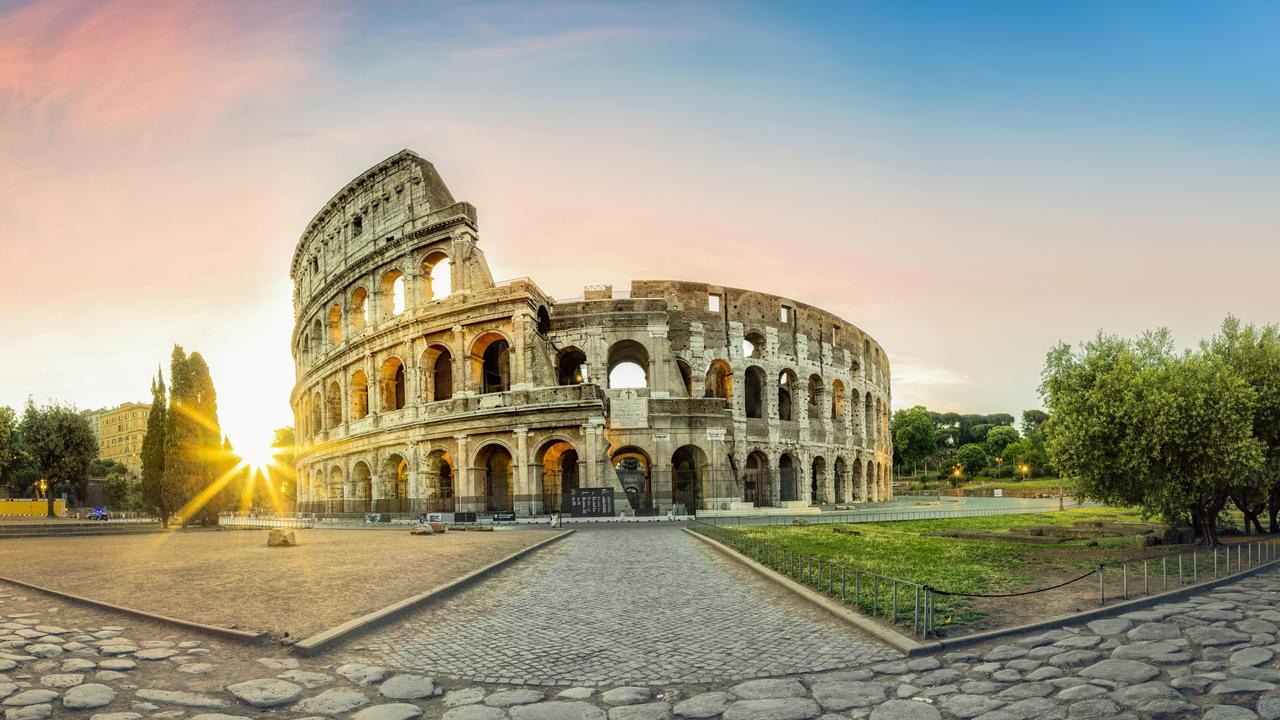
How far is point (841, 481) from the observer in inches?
1946

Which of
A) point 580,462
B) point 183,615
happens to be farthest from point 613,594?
point 580,462

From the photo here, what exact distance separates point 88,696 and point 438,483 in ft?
106

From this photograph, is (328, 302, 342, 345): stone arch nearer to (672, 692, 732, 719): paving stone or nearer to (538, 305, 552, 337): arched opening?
(538, 305, 552, 337): arched opening

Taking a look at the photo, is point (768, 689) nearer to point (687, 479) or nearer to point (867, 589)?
point (867, 589)

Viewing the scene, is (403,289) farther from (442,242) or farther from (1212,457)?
(1212,457)

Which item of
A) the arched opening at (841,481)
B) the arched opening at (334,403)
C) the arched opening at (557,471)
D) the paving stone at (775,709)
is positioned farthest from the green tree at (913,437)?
the paving stone at (775,709)

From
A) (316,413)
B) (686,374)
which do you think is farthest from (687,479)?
(316,413)

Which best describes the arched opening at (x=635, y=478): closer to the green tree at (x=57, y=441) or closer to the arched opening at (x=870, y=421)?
the arched opening at (x=870, y=421)

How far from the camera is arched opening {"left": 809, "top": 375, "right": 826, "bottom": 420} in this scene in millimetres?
46906

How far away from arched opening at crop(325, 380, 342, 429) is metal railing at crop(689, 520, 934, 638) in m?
36.4

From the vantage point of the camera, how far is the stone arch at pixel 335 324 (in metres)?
45.8

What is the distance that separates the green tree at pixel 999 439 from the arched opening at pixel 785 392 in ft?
216

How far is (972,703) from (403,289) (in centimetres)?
3728

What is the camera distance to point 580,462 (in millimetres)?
32625
